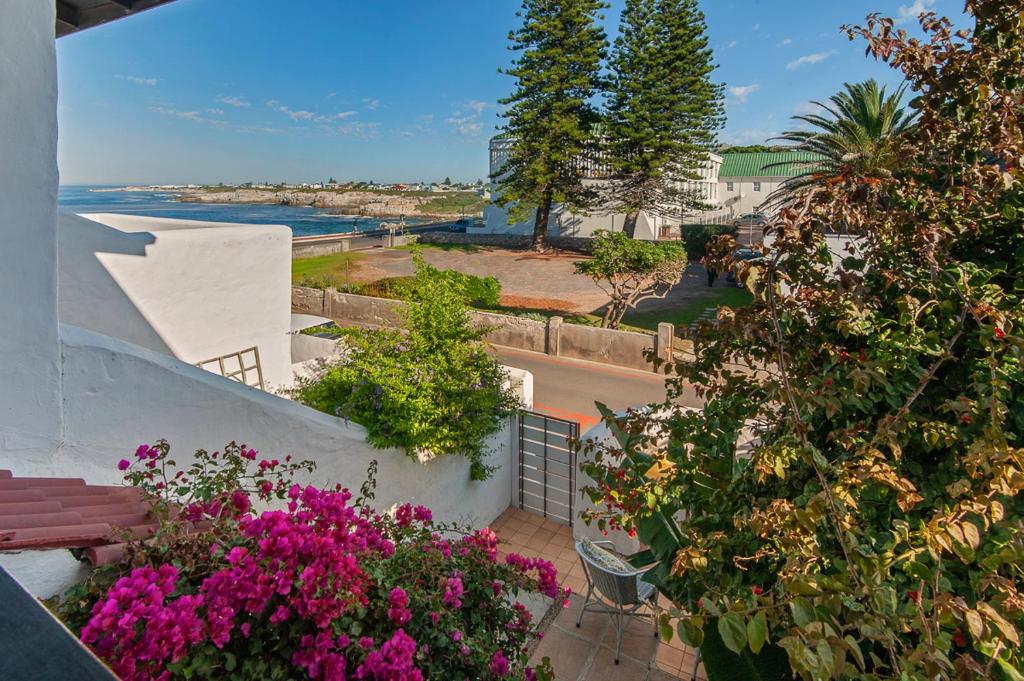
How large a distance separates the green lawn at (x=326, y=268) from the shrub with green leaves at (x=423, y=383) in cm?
1510

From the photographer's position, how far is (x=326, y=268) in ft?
86.4

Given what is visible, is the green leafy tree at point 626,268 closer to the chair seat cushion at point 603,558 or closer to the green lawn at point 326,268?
the green lawn at point 326,268

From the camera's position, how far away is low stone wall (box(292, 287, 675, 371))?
13.9m

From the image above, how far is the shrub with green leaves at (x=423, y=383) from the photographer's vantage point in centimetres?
550

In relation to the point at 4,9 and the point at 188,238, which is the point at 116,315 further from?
the point at 4,9

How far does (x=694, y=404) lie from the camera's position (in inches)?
A: 454

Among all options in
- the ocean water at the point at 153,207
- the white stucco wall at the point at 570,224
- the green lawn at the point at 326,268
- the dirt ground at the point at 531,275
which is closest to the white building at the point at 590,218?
the white stucco wall at the point at 570,224

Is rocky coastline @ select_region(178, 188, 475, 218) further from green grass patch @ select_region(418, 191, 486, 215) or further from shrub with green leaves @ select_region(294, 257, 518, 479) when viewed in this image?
shrub with green leaves @ select_region(294, 257, 518, 479)

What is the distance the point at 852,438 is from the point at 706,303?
18922 millimetres

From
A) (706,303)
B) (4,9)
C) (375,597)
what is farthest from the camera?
(706,303)

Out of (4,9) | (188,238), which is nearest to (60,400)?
(4,9)

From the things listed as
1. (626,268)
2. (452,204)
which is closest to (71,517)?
(626,268)

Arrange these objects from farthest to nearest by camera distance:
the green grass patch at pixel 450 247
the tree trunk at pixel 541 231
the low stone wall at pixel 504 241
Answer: the low stone wall at pixel 504 241
the green grass patch at pixel 450 247
the tree trunk at pixel 541 231

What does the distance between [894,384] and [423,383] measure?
13.4ft
